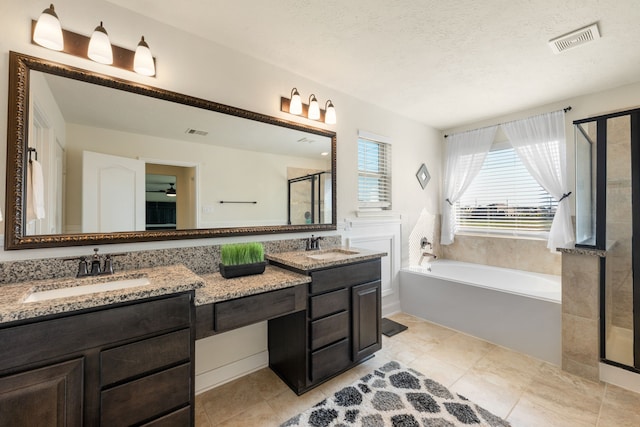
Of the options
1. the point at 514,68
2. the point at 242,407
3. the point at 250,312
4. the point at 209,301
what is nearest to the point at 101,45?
the point at 209,301

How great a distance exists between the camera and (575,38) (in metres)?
1.89

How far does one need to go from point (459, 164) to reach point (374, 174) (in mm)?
1535

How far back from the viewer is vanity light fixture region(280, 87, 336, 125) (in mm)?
2256

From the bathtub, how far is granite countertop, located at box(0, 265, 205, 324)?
2557 millimetres

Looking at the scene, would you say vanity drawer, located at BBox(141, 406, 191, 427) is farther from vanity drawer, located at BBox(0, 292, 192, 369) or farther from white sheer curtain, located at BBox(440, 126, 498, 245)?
white sheer curtain, located at BBox(440, 126, 498, 245)

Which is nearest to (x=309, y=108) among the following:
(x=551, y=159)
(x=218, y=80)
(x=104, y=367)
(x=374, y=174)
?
(x=218, y=80)

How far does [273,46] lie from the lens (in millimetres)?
2020

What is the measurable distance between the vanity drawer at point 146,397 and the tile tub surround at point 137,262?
0.69 meters

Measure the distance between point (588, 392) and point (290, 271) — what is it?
2.26 meters

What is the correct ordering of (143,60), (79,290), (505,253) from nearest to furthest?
1. (79,290)
2. (143,60)
3. (505,253)

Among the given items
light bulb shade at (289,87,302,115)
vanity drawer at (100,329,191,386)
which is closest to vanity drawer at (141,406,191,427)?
vanity drawer at (100,329,191,386)

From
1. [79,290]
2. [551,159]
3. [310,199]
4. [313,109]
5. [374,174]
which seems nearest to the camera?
[79,290]

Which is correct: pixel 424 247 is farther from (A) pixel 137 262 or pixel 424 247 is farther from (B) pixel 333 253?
(A) pixel 137 262

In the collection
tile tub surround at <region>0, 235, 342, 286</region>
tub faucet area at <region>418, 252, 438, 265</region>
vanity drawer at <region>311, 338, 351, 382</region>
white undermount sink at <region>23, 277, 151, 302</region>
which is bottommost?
vanity drawer at <region>311, 338, 351, 382</region>
